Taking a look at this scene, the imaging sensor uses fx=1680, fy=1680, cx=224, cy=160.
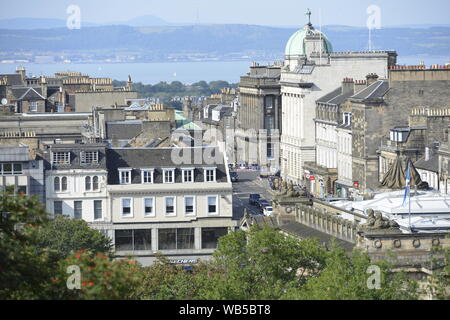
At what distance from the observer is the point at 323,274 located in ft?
160

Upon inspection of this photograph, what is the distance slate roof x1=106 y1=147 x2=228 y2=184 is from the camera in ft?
281

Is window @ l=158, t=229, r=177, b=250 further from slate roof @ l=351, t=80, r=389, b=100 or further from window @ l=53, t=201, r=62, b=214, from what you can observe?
slate roof @ l=351, t=80, r=389, b=100

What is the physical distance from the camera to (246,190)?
126m

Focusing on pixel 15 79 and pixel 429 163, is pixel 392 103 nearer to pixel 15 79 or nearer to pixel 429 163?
pixel 429 163

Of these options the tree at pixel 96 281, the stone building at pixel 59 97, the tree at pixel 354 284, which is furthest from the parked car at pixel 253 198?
the tree at pixel 96 281

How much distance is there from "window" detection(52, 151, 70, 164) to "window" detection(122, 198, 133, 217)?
3725 mm

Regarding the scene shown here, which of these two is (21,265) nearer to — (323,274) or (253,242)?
(323,274)

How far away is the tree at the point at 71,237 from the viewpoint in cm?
7138

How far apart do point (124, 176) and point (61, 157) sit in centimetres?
336

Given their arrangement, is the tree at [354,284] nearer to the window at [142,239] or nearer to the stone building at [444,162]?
the window at [142,239]

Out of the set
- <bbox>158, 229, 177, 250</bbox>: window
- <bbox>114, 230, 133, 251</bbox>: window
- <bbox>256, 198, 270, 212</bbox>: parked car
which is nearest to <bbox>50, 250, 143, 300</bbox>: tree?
<bbox>114, 230, 133, 251</bbox>: window
